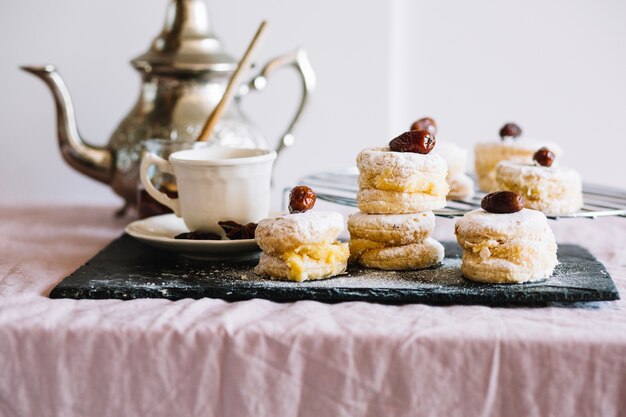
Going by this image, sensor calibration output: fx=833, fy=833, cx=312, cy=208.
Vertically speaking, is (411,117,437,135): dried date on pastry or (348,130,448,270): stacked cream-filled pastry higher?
(411,117,437,135): dried date on pastry

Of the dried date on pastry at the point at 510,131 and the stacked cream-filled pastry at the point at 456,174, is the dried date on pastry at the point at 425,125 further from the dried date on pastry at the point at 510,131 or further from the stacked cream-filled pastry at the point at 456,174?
the dried date on pastry at the point at 510,131

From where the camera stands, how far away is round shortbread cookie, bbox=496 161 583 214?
3.76 ft

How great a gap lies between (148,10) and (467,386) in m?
1.52

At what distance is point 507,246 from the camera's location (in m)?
0.89

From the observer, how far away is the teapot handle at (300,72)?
4.72 feet

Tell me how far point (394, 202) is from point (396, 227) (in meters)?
0.03

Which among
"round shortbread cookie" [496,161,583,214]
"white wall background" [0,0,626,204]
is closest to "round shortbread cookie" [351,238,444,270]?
"round shortbread cookie" [496,161,583,214]

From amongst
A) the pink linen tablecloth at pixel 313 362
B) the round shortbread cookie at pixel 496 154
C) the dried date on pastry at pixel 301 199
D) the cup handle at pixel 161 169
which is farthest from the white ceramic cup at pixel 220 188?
the round shortbread cookie at pixel 496 154

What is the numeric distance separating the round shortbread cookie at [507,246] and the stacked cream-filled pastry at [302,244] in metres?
0.14

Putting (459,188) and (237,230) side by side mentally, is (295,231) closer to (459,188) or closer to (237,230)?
(237,230)

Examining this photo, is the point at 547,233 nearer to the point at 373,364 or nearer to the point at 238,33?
the point at 373,364

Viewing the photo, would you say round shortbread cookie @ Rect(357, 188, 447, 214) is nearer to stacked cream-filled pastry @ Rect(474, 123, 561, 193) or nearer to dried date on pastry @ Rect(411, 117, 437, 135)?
dried date on pastry @ Rect(411, 117, 437, 135)

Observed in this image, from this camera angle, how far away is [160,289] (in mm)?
904

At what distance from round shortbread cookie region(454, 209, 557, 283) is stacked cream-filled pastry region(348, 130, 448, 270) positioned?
68 millimetres
